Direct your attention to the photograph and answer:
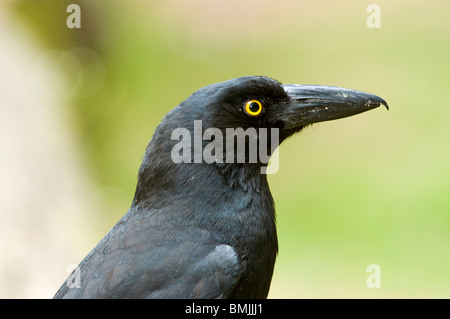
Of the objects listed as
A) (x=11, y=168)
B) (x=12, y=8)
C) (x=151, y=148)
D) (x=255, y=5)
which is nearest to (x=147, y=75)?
(x=255, y=5)

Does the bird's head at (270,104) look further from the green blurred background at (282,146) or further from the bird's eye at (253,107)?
the green blurred background at (282,146)

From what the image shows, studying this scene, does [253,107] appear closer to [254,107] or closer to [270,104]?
[254,107]

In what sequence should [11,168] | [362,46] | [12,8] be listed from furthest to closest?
[362,46] < [12,8] < [11,168]

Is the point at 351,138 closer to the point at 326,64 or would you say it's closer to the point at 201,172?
the point at 326,64

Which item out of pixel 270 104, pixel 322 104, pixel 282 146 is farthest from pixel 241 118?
pixel 282 146

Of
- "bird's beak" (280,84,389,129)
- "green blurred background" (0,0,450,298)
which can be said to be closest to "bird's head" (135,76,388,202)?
"bird's beak" (280,84,389,129)
